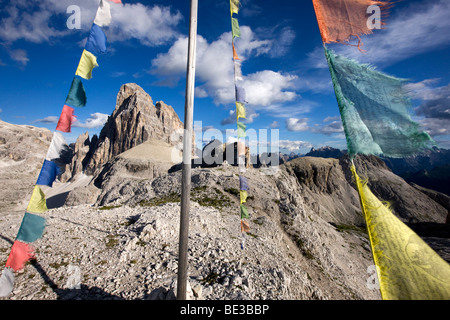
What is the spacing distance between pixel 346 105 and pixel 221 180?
28.6 meters

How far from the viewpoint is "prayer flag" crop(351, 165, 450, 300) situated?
249 centimetres

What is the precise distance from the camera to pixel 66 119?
5.02 metres

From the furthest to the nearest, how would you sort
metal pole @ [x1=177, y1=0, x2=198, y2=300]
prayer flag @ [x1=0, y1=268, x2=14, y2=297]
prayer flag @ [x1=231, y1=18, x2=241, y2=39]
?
prayer flag @ [x1=231, y1=18, x2=241, y2=39] → prayer flag @ [x1=0, y1=268, x2=14, y2=297] → metal pole @ [x1=177, y1=0, x2=198, y2=300]

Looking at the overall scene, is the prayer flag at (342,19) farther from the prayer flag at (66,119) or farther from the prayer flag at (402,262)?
the prayer flag at (66,119)

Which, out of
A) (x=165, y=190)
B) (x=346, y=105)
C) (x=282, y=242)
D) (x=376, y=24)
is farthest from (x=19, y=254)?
(x=165, y=190)

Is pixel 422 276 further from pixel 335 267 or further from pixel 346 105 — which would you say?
pixel 335 267

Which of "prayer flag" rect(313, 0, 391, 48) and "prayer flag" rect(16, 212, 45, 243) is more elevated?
"prayer flag" rect(313, 0, 391, 48)

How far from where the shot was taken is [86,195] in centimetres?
A: 4275

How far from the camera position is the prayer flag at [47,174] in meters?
5.00

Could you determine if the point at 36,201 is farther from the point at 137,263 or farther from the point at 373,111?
the point at 373,111

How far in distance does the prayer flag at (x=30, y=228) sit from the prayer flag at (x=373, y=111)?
734cm

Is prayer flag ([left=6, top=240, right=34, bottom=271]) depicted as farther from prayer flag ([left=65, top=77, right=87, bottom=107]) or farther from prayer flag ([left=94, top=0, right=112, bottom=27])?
prayer flag ([left=94, top=0, right=112, bottom=27])

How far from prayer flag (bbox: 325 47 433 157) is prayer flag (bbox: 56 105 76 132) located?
20.3 feet

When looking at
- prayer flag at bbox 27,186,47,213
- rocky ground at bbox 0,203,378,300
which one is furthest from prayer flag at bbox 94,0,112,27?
rocky ground at bbox 0,203,378,300
